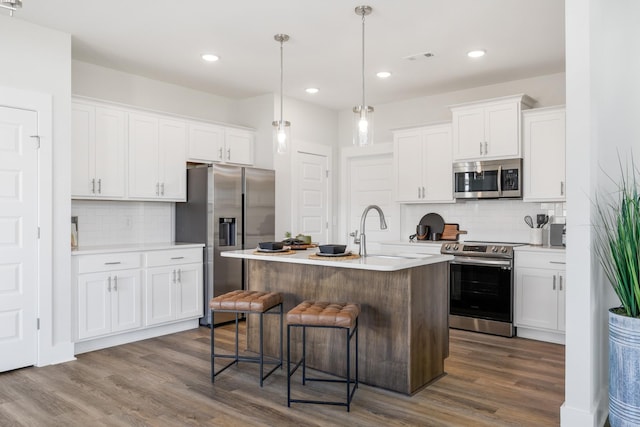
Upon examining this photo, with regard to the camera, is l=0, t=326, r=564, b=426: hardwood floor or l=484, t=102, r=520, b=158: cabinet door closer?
l=0, t=326, r=564, b=426: hardwood floor

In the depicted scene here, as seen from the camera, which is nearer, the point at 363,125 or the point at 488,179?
the point at 363,125

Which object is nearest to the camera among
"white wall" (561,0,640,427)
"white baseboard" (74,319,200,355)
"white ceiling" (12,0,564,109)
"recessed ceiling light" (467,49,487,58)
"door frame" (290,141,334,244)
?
"white wall" (561,0,640,427)

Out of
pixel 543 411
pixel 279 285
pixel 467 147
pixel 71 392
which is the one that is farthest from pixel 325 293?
pixel 467 147

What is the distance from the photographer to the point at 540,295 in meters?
4.57

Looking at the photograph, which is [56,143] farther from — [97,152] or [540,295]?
[540,295]

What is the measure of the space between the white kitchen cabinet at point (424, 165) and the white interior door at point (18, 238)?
12.7 feet

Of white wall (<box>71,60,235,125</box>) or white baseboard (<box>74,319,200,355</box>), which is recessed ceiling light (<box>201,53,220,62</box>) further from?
white baseboard (<box>74,319,200,355</box>)

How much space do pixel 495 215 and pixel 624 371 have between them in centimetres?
308

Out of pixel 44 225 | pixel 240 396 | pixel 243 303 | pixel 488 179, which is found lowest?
pixel 240 396

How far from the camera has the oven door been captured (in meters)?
4.72

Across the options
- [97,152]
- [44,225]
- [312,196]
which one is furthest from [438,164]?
[44,225]

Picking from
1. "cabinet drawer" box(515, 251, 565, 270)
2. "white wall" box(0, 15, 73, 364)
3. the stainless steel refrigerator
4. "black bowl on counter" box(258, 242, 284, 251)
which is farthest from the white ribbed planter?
"white wall" box(0, 15, 73, 364)

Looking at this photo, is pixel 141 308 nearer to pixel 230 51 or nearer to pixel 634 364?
pixel 230 51

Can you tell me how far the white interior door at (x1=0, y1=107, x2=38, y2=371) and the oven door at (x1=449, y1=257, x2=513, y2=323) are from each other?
13.0 feet
